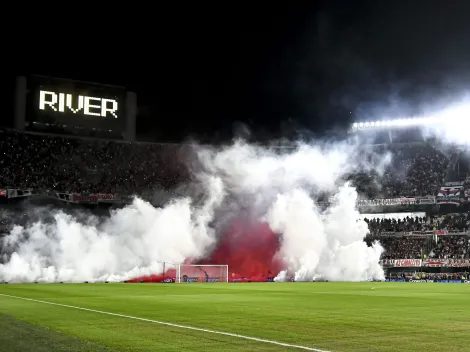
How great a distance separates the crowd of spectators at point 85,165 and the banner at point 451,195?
2497 centimetres

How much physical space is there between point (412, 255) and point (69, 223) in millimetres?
32463

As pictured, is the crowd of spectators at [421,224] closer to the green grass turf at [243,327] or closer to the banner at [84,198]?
the banner at [84,198]

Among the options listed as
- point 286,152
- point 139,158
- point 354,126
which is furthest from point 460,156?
point 139,158

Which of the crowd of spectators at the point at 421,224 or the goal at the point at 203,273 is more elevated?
the crowd of spectators at the point at 421,224

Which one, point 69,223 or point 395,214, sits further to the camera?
point 395,214

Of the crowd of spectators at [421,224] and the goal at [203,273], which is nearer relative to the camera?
the goal at [203,273]

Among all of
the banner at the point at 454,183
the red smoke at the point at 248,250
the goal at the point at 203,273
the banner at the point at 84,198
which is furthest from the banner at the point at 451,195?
the banner at the point at 84,198

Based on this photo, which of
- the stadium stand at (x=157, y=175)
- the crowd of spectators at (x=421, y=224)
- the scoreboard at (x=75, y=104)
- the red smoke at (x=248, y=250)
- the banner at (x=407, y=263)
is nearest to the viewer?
the scoreboard at (x=75, y=104)

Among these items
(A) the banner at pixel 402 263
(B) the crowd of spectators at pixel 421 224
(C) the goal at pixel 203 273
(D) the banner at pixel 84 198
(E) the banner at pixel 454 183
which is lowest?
(C) the goal at pixel 203 273

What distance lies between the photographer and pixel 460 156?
6325 centimetres

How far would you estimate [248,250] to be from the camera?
58.1 metres

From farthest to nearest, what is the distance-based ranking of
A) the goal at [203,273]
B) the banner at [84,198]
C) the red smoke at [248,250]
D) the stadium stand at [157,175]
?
the red smoke at [248,250] → the stadium stand at [157,175] → the goal at [203,273] → the banner at [84,198]

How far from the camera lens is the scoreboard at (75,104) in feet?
149

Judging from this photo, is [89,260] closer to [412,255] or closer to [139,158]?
[139,158]
